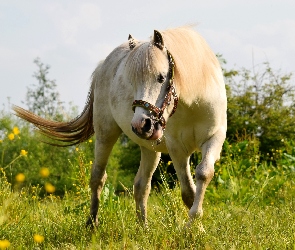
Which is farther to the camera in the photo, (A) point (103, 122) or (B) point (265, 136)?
(B) point (265, 136)

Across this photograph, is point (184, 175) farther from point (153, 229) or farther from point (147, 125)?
point (147, 125)

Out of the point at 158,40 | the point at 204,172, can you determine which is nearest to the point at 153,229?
the point at 204,172

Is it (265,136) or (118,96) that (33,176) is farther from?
(118,96)

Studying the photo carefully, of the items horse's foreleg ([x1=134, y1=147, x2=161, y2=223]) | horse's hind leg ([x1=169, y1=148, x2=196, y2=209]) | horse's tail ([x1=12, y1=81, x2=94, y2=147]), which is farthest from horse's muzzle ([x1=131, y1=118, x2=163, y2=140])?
horse's tail ([x1=12, y1=81, x2=94, y2=147])

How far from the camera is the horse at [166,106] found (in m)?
4.28

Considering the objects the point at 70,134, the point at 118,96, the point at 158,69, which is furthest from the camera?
the point at 70,134

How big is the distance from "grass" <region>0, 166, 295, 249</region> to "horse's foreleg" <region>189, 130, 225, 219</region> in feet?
0.44

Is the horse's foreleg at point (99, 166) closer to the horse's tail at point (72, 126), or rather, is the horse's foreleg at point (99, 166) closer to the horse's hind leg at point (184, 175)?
the horse's tail at point (72, 126)

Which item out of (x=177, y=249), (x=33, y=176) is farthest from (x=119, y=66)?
(x=33, y=176)

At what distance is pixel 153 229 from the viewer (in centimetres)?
437

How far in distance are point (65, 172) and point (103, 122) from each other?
14099mm

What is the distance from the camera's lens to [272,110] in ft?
60.7

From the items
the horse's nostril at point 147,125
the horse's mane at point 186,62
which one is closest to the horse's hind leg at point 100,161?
the horse's mane at point 186,62

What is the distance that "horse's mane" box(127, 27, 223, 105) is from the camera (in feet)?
14.2
